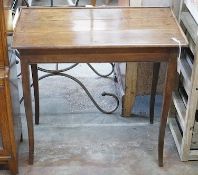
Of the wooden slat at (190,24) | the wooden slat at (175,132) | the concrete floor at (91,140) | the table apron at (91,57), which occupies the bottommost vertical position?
the concrete floor at (91,140)

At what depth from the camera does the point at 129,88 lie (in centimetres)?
241

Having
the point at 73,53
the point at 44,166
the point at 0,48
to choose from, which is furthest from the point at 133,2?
the point at 44,166

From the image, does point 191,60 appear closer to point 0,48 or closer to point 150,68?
point 150,68

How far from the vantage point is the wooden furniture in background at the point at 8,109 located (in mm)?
1743

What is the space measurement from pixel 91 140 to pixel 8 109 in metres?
0.62

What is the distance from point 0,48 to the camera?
1.72 metres

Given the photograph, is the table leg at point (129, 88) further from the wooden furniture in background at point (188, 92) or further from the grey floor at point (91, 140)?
the wooden furniture in background at point (188, 92)

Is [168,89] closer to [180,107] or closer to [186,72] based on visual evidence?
[186,72]

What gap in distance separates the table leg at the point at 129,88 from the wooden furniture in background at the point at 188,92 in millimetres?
252

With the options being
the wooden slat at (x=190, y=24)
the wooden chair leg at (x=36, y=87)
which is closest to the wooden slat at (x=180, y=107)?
the wooden slat at (x=190, y=24)

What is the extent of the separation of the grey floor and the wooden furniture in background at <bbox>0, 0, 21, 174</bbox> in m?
0.13

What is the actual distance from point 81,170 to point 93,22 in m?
0.75

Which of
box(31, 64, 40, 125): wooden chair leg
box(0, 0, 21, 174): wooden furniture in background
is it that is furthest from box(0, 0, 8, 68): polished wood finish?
box(31, 64, 40, 125): wooden chair leg

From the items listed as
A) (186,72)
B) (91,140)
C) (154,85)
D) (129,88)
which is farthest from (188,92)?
(91,140)
